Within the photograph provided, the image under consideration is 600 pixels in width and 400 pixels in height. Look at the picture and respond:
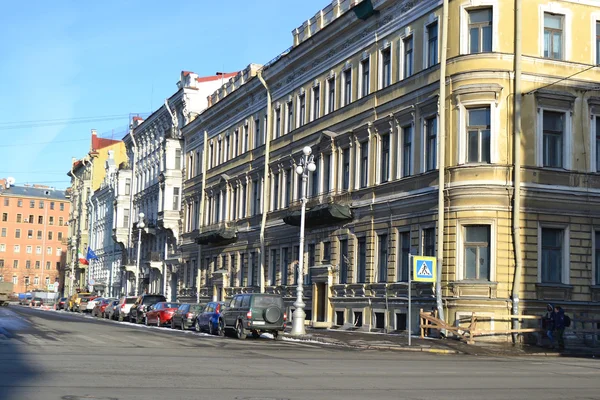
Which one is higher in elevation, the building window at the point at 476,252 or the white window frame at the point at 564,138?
the white window frame at the point at 564,138

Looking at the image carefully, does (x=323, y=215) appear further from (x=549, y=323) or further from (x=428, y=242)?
(x=549, y=323)

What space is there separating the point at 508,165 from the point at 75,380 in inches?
898

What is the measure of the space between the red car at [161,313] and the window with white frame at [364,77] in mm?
14506

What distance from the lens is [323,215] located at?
43312 millimetres

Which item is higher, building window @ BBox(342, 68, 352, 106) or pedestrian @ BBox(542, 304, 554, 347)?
building window @ BBox(342, 68, 352, 106)

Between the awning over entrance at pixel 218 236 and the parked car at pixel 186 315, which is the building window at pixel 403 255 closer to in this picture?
the parked car at pixel 186 315

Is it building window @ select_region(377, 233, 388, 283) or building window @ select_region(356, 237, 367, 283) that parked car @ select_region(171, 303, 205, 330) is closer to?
building window @ select_region(356, 237, 367, 283)

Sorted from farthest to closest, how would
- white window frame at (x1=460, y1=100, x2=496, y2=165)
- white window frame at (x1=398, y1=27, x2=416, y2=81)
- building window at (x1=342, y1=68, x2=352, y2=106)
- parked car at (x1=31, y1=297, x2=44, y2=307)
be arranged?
A: parked car at (x1=31, y1=297, x2=44, y2=307), building window at (x1=342, y1=68, x2=352, y2=106), white window frame at (x1=398, y1=27, x2=416, y2=81), white window frame at (x1=460, y1=100, x2=496, y2=165)

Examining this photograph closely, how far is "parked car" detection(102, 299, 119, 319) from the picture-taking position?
57.9 metres

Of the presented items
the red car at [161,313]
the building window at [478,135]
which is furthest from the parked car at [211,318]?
the building window at [478,135]

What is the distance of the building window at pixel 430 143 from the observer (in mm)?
35906

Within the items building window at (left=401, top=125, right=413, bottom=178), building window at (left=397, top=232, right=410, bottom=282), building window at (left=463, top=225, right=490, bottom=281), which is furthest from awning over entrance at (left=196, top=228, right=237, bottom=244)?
building window at (left=463, top=225, right=490, bottom=281)

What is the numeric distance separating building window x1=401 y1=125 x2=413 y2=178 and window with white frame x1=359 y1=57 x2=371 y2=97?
4.38 metres

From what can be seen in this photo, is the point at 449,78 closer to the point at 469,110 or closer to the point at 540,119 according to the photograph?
the point at 469,110
